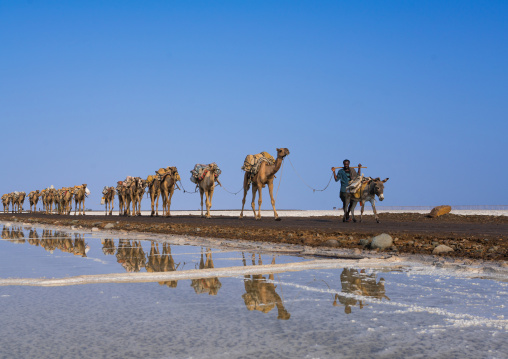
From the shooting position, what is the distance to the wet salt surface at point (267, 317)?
11.8ft

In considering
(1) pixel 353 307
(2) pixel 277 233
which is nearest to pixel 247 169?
(2) pixel 277 233

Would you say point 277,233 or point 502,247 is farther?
point 277,233

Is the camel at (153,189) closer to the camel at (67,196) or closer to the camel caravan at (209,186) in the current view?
the camel caravan at (209,186)

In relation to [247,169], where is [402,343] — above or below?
below

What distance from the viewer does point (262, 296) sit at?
568cm

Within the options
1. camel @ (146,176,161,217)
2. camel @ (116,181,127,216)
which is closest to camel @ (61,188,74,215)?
camel @ (116,181,127,216)

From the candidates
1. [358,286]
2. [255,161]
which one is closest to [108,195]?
[255,161]

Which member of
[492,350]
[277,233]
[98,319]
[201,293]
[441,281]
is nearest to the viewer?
[492,350]

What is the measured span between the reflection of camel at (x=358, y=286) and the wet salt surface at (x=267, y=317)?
0.01 meters

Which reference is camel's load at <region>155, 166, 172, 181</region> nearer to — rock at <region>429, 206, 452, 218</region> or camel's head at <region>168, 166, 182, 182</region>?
camel's head at <region>168, 166, 182, 182</region>

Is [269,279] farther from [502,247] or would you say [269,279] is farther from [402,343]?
[502,247]

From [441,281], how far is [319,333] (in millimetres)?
3478

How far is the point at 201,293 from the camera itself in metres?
5.93

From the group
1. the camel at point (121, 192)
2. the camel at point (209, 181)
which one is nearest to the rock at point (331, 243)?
the camel at point (209, 181)
